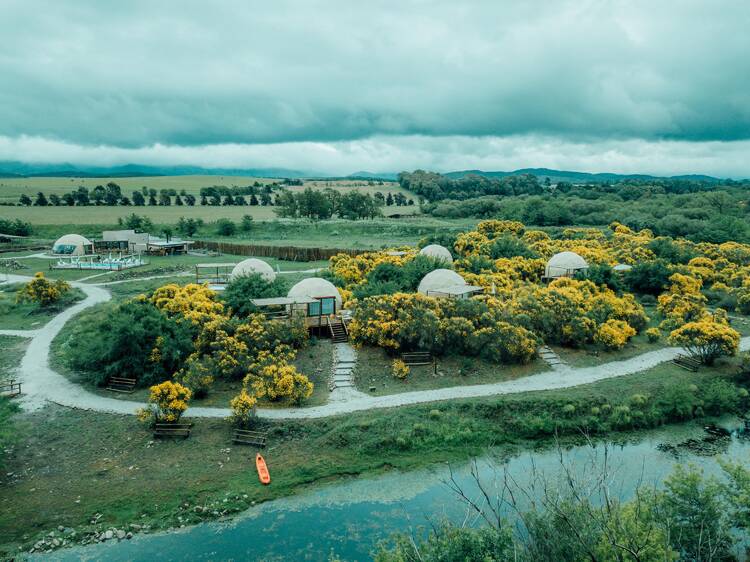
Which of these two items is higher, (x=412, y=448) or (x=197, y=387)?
(x=197, y=387)

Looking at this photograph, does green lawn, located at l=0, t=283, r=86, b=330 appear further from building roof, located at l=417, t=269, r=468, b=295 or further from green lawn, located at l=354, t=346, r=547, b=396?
building roof, located at l=417, t=269, r=468, b=295

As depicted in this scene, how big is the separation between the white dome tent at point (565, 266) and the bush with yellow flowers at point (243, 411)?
29.5 m

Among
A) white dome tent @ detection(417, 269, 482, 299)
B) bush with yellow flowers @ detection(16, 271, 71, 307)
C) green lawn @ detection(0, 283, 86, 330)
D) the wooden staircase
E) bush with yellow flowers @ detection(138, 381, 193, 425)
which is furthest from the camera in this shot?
bush with yellow flowers @ detection(16, 271, 71, 307)

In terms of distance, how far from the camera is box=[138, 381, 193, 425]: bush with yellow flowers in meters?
19.8

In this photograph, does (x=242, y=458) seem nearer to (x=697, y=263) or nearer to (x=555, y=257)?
(x=555, y=257)

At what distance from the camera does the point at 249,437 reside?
19.5 meters

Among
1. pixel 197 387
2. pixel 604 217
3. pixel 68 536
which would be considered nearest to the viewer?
pixel 68 536

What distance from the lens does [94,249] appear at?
63250 millimetres

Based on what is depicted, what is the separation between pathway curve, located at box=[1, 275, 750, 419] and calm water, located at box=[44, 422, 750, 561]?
413 cm

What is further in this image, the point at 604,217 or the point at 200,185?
the point at 200,185

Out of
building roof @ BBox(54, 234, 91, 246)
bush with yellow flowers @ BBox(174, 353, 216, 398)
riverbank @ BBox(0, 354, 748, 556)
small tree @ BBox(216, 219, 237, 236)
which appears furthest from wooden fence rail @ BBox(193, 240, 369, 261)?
riverbank @ BBox(0, 354, 748, 556)

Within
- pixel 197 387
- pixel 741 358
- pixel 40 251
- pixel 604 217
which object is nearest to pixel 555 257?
pixel 741 358

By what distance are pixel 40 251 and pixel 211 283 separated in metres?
36.3

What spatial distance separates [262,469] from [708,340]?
2226 centimetres
